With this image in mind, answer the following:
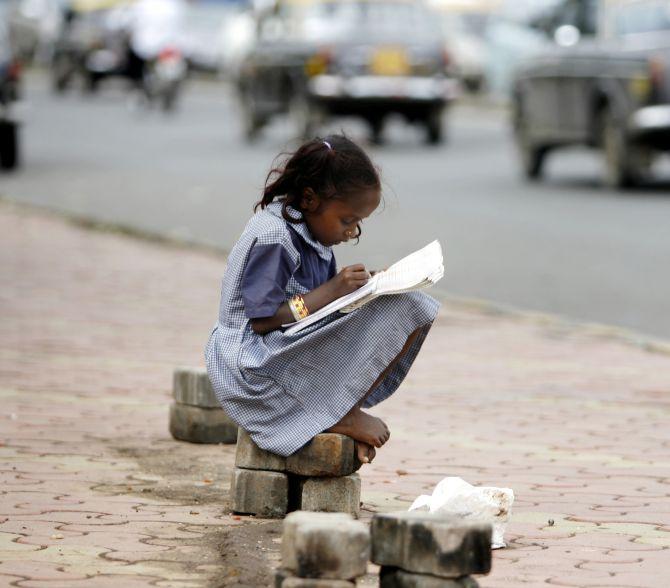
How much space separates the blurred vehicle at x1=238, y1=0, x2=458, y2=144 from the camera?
74.6 ft

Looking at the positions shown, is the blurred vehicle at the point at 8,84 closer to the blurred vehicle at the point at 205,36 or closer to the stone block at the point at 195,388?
the stone block at the point at 195,388

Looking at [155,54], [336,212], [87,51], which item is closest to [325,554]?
[336,212]

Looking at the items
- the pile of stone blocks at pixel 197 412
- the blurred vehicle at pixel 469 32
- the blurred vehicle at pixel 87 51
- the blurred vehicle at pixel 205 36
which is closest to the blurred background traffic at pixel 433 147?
the pile of stone blocks at pixel 197 412

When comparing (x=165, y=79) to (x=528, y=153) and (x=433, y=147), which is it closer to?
(x=433, y=147)

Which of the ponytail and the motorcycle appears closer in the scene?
the ponytail

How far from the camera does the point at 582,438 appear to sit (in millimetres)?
6344

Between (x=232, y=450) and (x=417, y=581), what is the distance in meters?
2.30

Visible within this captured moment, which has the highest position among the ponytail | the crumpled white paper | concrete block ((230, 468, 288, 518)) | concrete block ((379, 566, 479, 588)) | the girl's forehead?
the ponytail

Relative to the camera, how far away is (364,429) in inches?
188

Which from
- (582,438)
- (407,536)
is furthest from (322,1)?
(407,536)

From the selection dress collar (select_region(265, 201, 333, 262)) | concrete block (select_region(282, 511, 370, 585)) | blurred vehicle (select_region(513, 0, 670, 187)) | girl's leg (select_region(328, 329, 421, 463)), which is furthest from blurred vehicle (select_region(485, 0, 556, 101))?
concrete block (select_region(282, 511, 370, 585))

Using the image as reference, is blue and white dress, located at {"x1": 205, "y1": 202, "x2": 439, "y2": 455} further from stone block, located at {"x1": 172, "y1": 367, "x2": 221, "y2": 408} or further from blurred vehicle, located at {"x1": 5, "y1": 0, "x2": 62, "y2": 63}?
blurred vehicle, located at {"x1": 5, "y1": 0, "x2": 62, "y2": 63}

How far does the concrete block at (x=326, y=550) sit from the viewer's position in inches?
144

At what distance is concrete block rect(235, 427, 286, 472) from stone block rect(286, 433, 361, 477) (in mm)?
87
